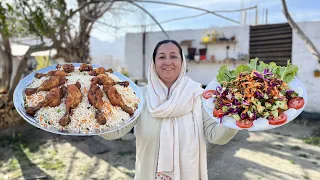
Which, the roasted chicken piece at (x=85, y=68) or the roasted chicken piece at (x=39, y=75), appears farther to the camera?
the roasted chicken piece at (x=85, y=68)

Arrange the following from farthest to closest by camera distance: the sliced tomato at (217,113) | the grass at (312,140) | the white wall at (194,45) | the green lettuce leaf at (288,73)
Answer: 1. the white wall at (194,45)
2. the grass at (312,140)
3. the green lettuce leaf at (288,73)
4. the sliced tomato at (217,113)

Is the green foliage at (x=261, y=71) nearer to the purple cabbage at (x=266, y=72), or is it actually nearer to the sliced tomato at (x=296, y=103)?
the purple cabbage at (x=266, y=72)

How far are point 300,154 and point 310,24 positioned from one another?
3.86 metres

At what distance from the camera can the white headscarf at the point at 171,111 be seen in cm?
172

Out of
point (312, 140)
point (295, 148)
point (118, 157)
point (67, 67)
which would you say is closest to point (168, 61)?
Answer: point (67, 67)

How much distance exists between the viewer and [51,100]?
162 cm

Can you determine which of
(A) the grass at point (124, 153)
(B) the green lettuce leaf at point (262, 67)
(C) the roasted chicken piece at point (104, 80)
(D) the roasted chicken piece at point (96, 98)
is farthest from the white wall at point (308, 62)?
(D) the roasted chicken piece at point (96, 98)

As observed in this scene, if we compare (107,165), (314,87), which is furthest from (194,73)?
(107,165)

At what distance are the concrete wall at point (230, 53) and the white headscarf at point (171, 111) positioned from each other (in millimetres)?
6701

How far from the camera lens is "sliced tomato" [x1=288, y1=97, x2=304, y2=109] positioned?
1.50 metres

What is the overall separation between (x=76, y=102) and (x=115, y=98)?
23cm

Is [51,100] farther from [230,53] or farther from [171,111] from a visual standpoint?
[230,53]

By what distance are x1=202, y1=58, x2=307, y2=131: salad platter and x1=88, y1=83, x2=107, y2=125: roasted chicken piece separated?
1.98ft

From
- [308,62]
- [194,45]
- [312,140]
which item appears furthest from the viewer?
[194,45]
